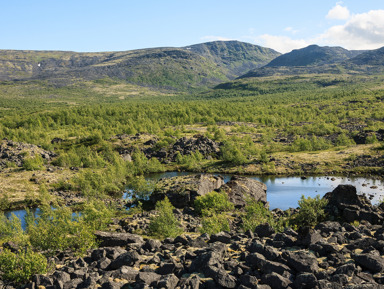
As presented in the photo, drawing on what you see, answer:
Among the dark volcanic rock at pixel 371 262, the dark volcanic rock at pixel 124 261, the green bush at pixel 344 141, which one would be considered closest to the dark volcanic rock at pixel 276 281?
the dark volcanic rock at pixel 371 262

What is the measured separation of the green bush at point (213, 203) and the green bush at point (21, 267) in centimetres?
3541

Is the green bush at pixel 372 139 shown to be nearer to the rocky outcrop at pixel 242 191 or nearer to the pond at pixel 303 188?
the pond at pixel 303 188

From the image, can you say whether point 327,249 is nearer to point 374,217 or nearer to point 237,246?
point 237,246

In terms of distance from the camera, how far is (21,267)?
76.8 ft

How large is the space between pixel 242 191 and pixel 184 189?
37.9 ft

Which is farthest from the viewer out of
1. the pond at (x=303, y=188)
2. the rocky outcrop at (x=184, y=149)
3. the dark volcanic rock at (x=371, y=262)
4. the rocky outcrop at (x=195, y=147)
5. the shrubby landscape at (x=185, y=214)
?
the rocky outcrop at (x=195, y=147)

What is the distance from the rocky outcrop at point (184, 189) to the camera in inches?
2506

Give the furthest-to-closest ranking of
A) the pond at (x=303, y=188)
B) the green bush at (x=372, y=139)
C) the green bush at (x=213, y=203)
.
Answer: the green bush at (x=372, y=139), the pond at (x=303, y=188), the green bush at (x=213, y=203)

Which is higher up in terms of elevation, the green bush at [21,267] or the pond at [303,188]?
the green bush at [21,267]

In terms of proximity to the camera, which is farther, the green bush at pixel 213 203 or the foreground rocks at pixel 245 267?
the green bush at pixel 213 203

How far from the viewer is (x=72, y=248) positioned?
31.2 meters

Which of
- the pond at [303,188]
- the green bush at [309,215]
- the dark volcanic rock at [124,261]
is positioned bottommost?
the pond at [303,188]

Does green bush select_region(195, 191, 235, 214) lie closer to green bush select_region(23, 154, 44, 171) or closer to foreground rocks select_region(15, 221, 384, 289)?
foreground rocks select_region(15, 221, 384, 289)

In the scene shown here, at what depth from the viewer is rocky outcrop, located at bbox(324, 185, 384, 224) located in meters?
35.6
